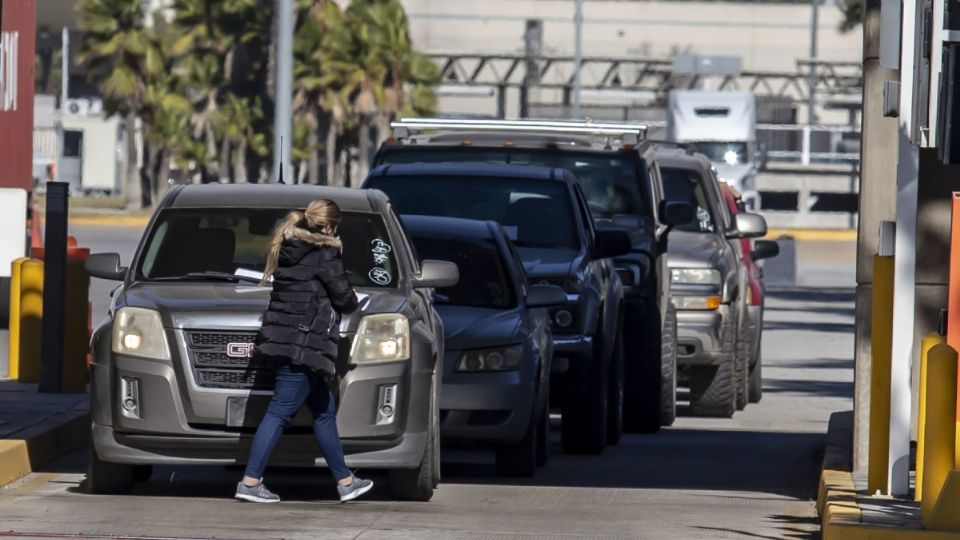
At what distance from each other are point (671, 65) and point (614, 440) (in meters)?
62.0

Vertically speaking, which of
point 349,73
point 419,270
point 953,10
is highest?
point 349,73

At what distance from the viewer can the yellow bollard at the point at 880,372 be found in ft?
33.5

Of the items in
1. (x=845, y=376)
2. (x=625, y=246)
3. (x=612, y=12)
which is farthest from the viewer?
(x=612, y=12)

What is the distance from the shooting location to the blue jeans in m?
10.2

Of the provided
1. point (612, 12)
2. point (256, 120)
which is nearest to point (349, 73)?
point (256, 120)

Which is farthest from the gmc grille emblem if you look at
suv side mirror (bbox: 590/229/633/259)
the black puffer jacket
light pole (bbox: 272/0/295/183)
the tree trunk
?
the tree trunk

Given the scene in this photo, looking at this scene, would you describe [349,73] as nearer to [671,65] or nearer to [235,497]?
[671,65]

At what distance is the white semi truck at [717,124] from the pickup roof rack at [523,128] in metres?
42.3

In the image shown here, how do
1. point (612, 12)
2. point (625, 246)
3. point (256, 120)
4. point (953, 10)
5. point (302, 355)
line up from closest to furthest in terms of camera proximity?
point (302, 355)
point (953, 10)
point (625, 246)
point (256, 120)
point (612, 12)

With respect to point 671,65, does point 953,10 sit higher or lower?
lower

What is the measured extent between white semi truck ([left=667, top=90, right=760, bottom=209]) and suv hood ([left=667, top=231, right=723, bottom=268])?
40.6 meters

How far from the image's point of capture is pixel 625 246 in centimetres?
1437

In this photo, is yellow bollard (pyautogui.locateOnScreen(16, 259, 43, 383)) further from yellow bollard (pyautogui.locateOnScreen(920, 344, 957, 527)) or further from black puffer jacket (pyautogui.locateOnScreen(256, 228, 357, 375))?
yellow bollard (pyautogui.locateOnScreen(920, 344, 957, 527))

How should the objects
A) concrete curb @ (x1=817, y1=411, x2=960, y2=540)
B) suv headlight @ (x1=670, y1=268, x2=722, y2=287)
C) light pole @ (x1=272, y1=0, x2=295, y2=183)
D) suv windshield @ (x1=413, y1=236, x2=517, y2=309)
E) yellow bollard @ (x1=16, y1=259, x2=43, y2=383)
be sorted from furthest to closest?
light pole @ (x1=272, y1=0, x2=295, y2=183) → suv headlight @ (x1=670, y1=268, x2=722, y2=287) → yellow bollard @ (x1=16, y1=259, x2=43, y2=383) → suv windshield @ (x1=413, y1=236, x2=517, y2=309) → concrete curb @ (x1=817, y1=411, x2=960, y2=540)
